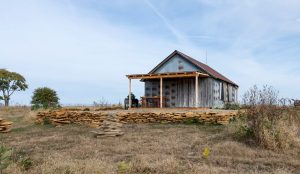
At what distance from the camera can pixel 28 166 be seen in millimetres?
6434

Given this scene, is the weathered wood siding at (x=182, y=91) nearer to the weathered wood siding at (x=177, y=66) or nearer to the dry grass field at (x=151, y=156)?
the weathered wood siding at (x=177, y=66)

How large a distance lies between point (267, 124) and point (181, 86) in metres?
14.7

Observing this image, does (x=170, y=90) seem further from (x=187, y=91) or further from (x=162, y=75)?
(x=162, y=75)

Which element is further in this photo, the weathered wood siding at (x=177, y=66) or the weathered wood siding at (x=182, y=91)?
the weathered wood siding at (x=177, y=66)

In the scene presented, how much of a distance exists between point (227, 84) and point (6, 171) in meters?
23.4

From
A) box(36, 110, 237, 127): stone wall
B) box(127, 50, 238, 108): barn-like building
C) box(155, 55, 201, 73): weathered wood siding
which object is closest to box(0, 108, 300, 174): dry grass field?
box(36, 110, 237, 127): stone wall

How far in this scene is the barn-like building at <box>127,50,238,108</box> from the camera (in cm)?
2286

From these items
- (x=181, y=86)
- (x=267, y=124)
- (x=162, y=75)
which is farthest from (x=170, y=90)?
(x=267, y=124)

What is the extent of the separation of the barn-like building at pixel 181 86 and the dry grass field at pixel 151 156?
1172cm

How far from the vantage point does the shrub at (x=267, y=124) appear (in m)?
8.62

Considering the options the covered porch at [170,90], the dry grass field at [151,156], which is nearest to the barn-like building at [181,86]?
the covered porch at [170,90]

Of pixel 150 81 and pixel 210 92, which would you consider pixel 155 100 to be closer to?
pixel 150 81

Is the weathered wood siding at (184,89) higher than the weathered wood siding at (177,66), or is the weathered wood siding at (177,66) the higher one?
the weathered wood siding at (177,66)

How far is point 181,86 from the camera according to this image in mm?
23688
